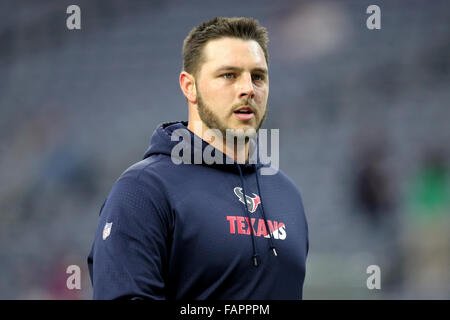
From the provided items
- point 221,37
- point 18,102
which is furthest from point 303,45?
point 221,37

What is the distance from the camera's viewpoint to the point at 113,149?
809cm

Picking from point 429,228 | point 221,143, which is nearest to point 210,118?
point 221,143

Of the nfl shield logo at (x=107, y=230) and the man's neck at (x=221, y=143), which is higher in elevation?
the man's neck at (x=221, y=143)

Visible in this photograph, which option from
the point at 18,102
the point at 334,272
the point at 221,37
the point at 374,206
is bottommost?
the point at 334,272

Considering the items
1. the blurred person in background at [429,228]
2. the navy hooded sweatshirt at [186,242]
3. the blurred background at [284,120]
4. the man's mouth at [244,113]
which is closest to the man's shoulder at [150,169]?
the navy hooded sweatshirt at [186,242]

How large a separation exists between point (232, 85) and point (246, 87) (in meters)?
0.05

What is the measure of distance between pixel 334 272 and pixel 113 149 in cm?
338

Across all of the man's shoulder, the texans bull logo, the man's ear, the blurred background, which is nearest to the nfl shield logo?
the man's shoulder

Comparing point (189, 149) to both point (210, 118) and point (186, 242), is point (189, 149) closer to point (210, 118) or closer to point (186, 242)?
point (210, 118)

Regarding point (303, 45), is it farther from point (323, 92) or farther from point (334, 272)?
point (334, 272)

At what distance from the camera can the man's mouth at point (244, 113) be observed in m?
2.07

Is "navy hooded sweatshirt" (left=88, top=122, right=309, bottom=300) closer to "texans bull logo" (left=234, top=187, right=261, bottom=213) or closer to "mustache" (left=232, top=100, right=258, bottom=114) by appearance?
"texans bull logo" (left=234, top=187, right=261, bottom=213)

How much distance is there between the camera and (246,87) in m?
2.05

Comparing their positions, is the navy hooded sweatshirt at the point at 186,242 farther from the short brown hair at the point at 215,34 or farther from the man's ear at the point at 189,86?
the short brown hair at the point at 215,34
